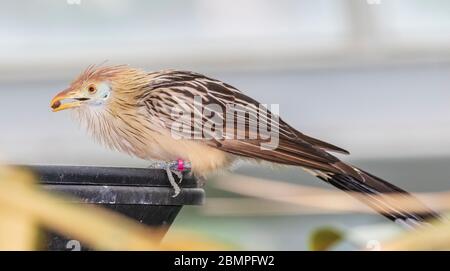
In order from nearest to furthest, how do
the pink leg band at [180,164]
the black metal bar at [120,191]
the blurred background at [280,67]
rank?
the black metal bar at [120,191], the pink leg band at [180,164], the blurred background at [280,67]

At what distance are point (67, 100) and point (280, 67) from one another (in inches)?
17.7

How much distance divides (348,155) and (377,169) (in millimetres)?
57

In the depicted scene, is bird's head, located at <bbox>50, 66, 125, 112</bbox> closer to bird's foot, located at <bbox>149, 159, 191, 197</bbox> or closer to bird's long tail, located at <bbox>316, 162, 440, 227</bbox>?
bird's foot, located at <bbox>149, 159, 191, 197</bbox>

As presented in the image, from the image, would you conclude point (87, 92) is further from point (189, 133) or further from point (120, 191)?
point (120, 191)

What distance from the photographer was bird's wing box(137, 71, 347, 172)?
112cm

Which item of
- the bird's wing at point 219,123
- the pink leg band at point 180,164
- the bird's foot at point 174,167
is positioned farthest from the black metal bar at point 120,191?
the bird's wing at point 219,123

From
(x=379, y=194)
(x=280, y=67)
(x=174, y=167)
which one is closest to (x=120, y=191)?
(x=174, y=167)

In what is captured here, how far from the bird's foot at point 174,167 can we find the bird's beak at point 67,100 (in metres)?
0.16

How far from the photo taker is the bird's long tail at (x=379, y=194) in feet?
3.71

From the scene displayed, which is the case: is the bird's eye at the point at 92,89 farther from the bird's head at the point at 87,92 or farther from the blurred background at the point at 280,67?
the blurred background at the point at 280,67

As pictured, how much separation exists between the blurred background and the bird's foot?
189 millimetres
